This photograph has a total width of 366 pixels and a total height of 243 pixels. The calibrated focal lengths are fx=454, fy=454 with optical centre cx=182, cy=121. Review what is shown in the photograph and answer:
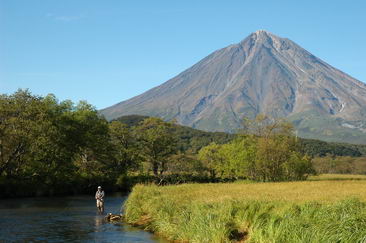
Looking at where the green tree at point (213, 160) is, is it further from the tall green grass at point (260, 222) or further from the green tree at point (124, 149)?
the tall green grass at point (260, 222)

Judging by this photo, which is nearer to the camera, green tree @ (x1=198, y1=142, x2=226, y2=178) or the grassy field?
the grassy field

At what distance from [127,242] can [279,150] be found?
176ft

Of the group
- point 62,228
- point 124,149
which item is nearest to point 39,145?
point 124,149

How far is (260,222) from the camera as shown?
2027 cm

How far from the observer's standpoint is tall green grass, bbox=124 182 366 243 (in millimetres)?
16172

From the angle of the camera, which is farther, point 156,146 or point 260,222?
point 156,146

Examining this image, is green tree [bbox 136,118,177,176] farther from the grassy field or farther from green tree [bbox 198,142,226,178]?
the grassy field

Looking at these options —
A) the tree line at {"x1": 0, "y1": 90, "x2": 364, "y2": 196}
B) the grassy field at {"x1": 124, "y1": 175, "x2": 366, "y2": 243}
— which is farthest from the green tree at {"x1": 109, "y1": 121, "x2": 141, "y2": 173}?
the grassy field at {"x1": 124, "y1": 175, "x2": 366, "y2": 243}

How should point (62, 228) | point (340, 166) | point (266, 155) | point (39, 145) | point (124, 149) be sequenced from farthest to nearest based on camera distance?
1. point (340, 166)
2. point (124, 149)
3. point (266, 155)
4. point (39, 145)
5. point (62, 228)

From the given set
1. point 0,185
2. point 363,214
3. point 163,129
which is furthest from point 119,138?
point 363,214

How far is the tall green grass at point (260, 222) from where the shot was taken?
16.2m

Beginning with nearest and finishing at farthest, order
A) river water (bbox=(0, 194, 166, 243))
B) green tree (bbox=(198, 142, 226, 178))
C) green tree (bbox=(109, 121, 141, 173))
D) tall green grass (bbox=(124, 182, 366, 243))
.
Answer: tall green grass (bbox=(124, 182, 366, 243))
river water (bbox=(0, 194, 166, 243))
green tree (bbox=(109, 121, 141, 173))
green tree (bbox=(198, 142, 226, 178))

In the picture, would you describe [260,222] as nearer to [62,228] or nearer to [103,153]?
[62,228]

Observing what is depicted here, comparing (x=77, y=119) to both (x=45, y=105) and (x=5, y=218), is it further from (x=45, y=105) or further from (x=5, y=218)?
(x=5, y=218)
